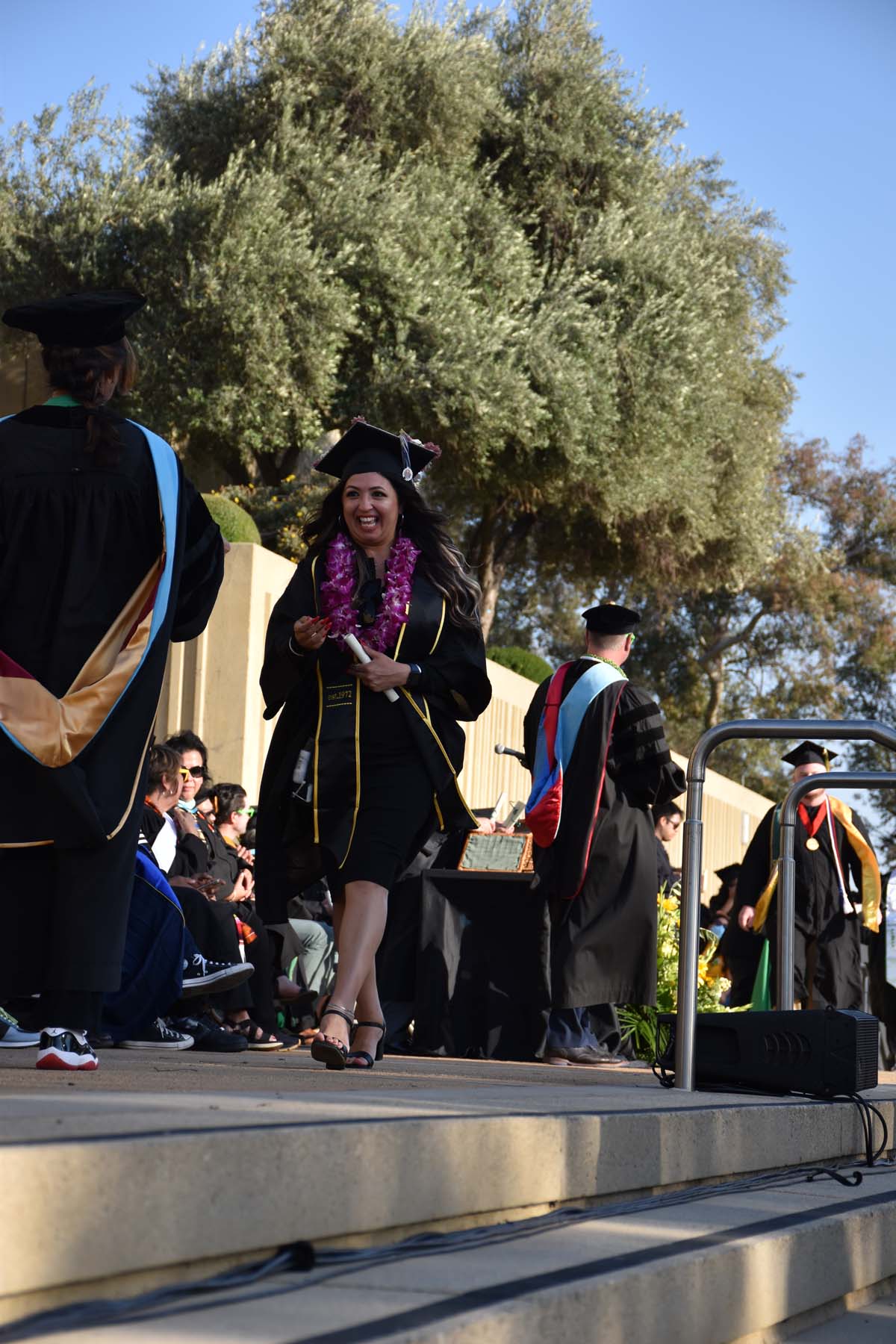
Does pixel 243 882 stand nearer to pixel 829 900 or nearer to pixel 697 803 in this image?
pixel 829 900

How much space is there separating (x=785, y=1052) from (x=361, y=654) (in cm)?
166

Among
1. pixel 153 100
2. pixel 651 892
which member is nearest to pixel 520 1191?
pixel 651 892

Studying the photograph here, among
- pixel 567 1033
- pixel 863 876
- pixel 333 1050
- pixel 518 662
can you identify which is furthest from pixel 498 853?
pixel 518 662

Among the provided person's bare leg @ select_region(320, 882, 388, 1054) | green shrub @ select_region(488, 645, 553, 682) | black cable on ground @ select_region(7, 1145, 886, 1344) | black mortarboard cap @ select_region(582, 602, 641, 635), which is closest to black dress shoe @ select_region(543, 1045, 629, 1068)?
black mortarboard cap @ select_region(582, 602, 641, 635)

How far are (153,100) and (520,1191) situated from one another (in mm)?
21012

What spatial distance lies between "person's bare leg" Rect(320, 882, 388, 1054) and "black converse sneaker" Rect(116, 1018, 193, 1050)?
1.29 meters

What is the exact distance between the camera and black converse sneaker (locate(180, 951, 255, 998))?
20.6 feet

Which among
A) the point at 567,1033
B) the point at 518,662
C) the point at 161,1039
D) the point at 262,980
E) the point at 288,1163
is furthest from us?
the point at 518,662

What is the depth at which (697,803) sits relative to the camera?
4867 millimetres

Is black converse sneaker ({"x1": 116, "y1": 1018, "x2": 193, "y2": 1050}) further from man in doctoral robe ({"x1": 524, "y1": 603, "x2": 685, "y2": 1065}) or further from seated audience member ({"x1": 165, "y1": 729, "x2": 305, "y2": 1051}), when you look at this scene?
man in doctoral robe ({"x1": 524, "y1": 603, "x2": 685, "y2": 1065})

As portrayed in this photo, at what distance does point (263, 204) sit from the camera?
19594 mm

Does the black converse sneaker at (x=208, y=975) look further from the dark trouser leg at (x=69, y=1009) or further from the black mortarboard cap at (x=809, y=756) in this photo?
the black mortarboard cap at (x=809, y=756)

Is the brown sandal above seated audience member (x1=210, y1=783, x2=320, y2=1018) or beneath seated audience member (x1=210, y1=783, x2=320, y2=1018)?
beneath

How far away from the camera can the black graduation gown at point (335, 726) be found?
16.5ft
